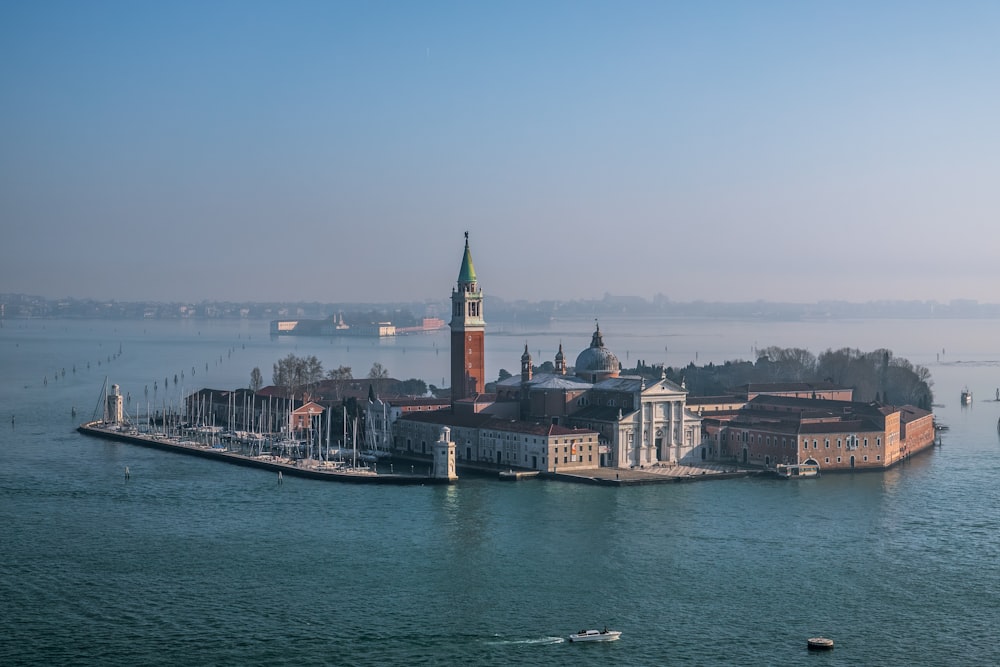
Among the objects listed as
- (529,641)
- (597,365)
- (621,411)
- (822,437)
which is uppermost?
(597,365)

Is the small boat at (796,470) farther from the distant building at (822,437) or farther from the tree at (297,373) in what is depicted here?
the tree at (297,373)

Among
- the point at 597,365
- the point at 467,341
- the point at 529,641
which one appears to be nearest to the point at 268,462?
the point at 467,341

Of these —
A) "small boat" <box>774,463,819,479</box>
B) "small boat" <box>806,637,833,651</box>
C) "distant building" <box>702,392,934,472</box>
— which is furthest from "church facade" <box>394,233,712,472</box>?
"small boat" <box>806,637,833,651</box>

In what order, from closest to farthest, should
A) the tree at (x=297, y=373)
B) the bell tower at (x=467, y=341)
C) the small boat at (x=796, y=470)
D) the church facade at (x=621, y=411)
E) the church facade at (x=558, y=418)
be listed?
the small boat at (x=796, y=470) → the church facade at (x=558, y=418) → the church facade at (x=621, y=411) → the bell tower at (x=467, y=341) → the tree at (x=297, y=373)

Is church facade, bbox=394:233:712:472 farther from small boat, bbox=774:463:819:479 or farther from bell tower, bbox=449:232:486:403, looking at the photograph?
small boat, bbox=774:463:819:479

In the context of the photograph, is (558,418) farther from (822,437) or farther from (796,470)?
(822,437)

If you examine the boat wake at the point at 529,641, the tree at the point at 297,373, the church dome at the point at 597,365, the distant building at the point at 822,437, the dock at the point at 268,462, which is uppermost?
the church dome at the point at 597,365

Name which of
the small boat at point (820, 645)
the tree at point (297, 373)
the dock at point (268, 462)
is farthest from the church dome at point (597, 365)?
the small boat at point (820, 645)
